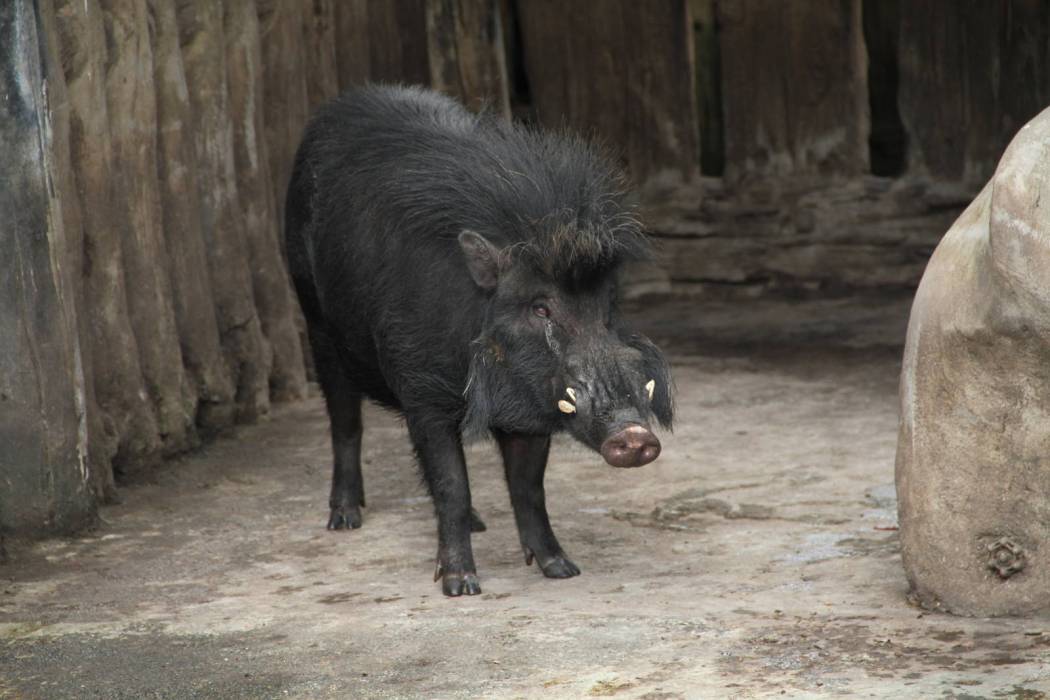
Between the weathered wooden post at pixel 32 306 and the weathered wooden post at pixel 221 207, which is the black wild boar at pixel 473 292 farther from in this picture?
the weathered wooden post at pixel 221 207

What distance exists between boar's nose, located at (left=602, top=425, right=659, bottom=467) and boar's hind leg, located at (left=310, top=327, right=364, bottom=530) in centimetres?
187

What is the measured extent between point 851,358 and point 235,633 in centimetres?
495

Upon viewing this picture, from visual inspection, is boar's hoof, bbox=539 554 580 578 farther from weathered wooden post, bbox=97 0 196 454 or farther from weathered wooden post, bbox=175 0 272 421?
weathered wooden post, bbox=175 0 272 421

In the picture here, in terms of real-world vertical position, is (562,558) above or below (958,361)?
below

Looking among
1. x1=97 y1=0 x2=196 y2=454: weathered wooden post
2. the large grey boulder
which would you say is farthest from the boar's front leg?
x1=97 y1=0 x2=196 y2=454: weathered wooden post

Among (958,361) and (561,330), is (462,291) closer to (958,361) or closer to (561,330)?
(561,330)

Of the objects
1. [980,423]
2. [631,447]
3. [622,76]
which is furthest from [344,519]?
[622,76]

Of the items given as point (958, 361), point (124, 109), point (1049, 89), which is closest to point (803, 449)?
point (958, 361)

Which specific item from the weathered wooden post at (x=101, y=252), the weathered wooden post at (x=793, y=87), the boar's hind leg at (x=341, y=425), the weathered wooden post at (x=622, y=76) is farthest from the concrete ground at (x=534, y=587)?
the weathered wooden post at (x=622, y=76)

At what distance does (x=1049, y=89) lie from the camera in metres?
10.7

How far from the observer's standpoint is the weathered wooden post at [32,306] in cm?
642

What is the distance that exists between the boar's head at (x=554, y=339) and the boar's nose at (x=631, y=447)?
0.17m

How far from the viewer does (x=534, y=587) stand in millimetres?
5879

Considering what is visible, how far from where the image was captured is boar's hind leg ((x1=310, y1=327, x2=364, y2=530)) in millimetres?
6883
